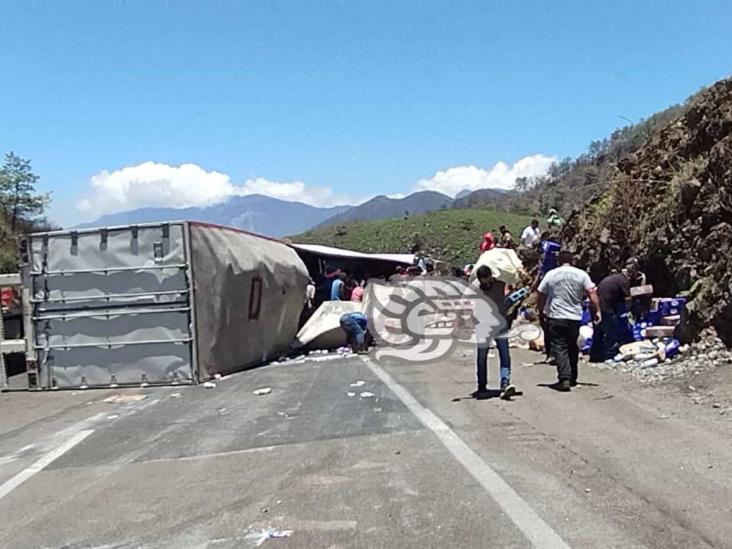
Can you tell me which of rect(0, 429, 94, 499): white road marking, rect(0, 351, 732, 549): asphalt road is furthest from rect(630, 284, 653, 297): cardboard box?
rect(0, 429, 94, 499): white road marking

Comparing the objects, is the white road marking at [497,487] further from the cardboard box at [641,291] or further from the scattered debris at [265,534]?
the cardboard box at [641,291]

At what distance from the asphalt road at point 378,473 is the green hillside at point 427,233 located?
4563 cm

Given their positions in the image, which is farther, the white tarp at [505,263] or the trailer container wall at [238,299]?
the white tarp at [505,263]

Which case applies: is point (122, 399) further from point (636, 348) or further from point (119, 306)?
point (636, 348)

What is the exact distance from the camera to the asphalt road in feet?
17.7

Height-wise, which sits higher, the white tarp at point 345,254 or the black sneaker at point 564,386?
the white tarp at point 345,254

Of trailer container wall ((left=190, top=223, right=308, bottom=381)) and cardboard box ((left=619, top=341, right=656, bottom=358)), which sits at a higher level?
trailer container wall ((left=190, top=223, right=308, bottom=381))

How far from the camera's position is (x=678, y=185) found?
1652cm

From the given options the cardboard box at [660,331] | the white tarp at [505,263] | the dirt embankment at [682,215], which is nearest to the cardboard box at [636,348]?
the cardboard box at [660,331]

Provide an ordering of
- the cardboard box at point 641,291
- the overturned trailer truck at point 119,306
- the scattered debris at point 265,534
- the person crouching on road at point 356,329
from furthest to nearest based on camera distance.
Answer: the person crouching on road at point 356,329 → the cardboard box at point 641,291 → the overturned trailer truck at point 119,306 → the scattered debris at point 265,534

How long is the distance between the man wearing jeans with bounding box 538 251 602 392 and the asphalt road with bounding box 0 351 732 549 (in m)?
0.49

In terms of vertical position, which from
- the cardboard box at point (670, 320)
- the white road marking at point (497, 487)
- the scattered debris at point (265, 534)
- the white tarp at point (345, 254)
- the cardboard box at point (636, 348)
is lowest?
the scattered debris at point (265, 534)

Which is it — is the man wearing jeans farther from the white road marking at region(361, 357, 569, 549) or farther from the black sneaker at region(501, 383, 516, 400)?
the white road marking at region(361, 357, 569, 549)

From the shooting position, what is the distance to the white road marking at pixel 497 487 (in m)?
5.09
